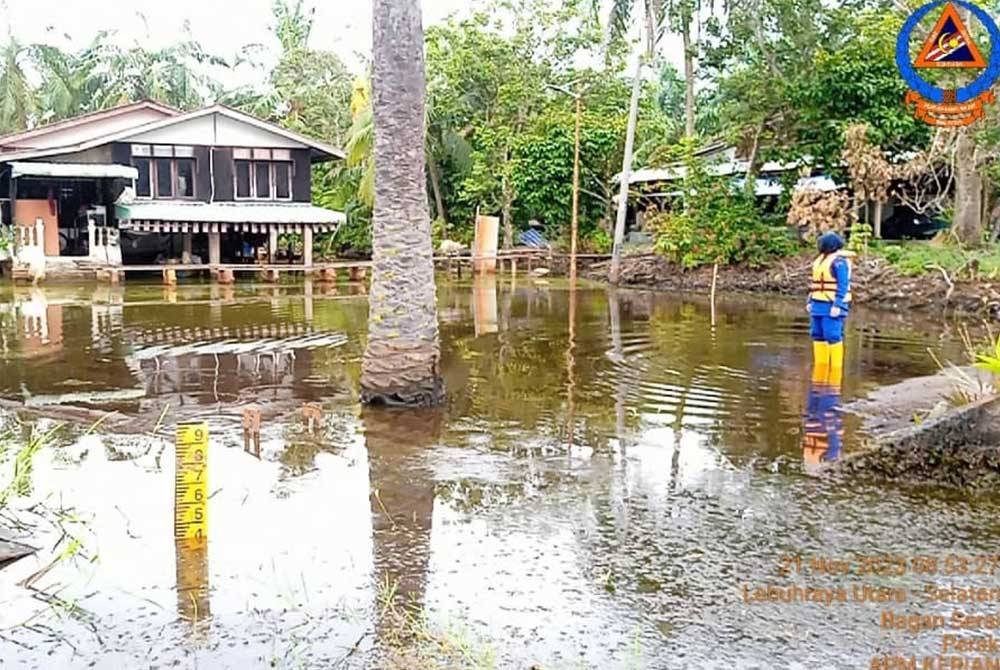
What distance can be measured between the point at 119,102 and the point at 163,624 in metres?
39.4

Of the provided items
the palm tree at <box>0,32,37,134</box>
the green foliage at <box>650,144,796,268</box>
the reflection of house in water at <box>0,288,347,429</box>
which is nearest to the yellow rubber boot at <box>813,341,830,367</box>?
the reflection of house in water at <box>0,288,347,429</box>

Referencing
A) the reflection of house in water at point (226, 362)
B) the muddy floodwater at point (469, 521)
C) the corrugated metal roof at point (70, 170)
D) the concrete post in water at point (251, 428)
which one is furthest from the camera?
the corrugated metal roof at point (70, 170)

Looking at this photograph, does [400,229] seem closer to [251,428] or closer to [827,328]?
[251,428]

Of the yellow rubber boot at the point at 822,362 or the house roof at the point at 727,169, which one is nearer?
the yellow rubber boot at the point at 822,362

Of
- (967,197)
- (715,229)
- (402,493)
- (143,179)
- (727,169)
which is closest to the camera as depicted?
(402,493)

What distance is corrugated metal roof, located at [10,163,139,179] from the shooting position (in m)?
28.3

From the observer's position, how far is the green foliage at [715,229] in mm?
26562

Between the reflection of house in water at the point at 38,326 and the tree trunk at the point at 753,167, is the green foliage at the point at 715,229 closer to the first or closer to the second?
the tree trunk at the point at 753,167

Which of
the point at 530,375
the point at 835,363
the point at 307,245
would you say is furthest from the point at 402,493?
the point at 307,245

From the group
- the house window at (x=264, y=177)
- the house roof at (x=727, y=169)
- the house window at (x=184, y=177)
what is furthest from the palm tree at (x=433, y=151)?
the house roof at (x=727, y=169)

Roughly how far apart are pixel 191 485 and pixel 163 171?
27183 millimetres

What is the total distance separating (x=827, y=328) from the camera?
11.0 metres

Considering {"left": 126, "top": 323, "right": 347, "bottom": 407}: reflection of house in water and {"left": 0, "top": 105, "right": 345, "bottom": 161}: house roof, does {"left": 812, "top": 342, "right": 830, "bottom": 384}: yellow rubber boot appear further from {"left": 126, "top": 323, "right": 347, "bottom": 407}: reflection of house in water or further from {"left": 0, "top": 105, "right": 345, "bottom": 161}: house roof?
{"left": 0, "top": 105, "right": 345, "bottom": 161}: house roof

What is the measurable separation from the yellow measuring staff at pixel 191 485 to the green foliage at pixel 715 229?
21900 mm
